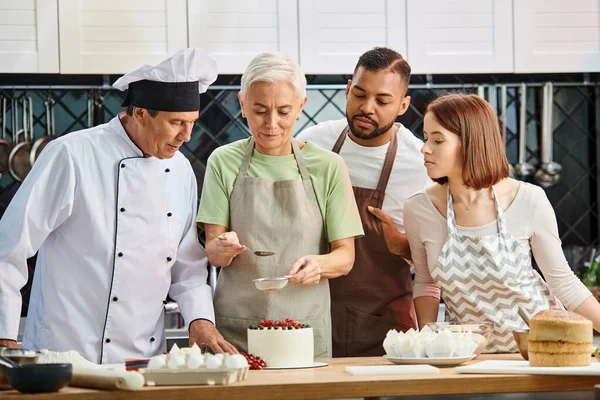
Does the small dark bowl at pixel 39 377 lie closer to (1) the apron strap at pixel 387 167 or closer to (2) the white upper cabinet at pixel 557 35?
(1) the apron strap at pixel 387 167

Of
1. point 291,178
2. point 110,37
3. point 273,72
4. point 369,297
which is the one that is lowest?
point 369,297

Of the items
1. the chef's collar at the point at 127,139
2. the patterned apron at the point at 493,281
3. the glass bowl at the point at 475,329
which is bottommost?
the glass bowl at the point at 475,329

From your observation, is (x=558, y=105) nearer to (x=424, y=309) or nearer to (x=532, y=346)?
(x=424, y=309)

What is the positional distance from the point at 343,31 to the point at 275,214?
1600 mm

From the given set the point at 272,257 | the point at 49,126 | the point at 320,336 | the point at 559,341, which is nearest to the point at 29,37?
the point at 49,126

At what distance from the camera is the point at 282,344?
1.93 metres

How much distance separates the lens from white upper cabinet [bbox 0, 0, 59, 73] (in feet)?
11.8

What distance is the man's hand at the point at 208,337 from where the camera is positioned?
6.95ft

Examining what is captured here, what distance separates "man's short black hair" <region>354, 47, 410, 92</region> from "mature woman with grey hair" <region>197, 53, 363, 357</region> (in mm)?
441

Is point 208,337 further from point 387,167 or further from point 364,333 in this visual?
point 387,167

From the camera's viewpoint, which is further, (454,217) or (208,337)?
(454,217)

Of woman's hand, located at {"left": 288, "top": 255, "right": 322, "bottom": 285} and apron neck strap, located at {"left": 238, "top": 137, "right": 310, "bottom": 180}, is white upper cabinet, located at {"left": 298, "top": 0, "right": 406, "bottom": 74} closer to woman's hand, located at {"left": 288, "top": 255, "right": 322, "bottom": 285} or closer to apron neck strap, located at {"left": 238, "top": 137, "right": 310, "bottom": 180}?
apron neck strap, located at {"left": 238, "top": 137, "right": 310, "bottom": 180}

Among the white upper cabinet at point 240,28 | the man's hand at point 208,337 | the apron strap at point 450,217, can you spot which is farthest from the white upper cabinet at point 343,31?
the man's hand at point 208,337

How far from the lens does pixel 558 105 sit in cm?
427
